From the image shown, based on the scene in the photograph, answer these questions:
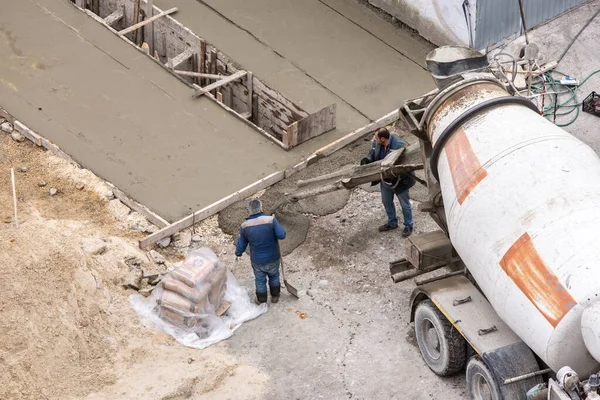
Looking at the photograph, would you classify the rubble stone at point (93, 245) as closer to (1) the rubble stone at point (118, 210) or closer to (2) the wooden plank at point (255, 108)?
(1) the rubble stone at point (118, 210)

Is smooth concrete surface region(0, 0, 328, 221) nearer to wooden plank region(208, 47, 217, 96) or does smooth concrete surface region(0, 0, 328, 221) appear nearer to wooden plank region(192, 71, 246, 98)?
wooden plank region(192, 71, 246, 98)

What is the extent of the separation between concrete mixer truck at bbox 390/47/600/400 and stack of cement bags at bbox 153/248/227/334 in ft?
6.62

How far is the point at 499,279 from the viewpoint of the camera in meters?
9.39

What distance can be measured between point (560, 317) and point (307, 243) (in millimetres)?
4767

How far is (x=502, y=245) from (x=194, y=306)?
3.63 metres

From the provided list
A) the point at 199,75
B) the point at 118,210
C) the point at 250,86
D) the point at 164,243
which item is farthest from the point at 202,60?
the point at 164,243

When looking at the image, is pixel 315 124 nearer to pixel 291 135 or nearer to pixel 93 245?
pixel 291 135

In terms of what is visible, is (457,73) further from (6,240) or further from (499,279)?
(6,240)

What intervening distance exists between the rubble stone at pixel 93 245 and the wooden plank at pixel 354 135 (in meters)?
3.38

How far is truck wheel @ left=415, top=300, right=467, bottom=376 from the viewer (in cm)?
1030

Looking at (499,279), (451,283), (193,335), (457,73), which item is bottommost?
(193,335)

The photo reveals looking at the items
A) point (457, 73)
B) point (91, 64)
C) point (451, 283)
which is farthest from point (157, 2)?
point (451, 283)

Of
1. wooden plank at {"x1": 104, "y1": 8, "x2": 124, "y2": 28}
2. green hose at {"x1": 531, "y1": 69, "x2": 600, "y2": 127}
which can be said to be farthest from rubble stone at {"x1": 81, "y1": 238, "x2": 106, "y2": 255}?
green hose at {"x1": 531, "y1": 69, "x2": 600, "y2": 127}

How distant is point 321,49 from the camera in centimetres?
1628
